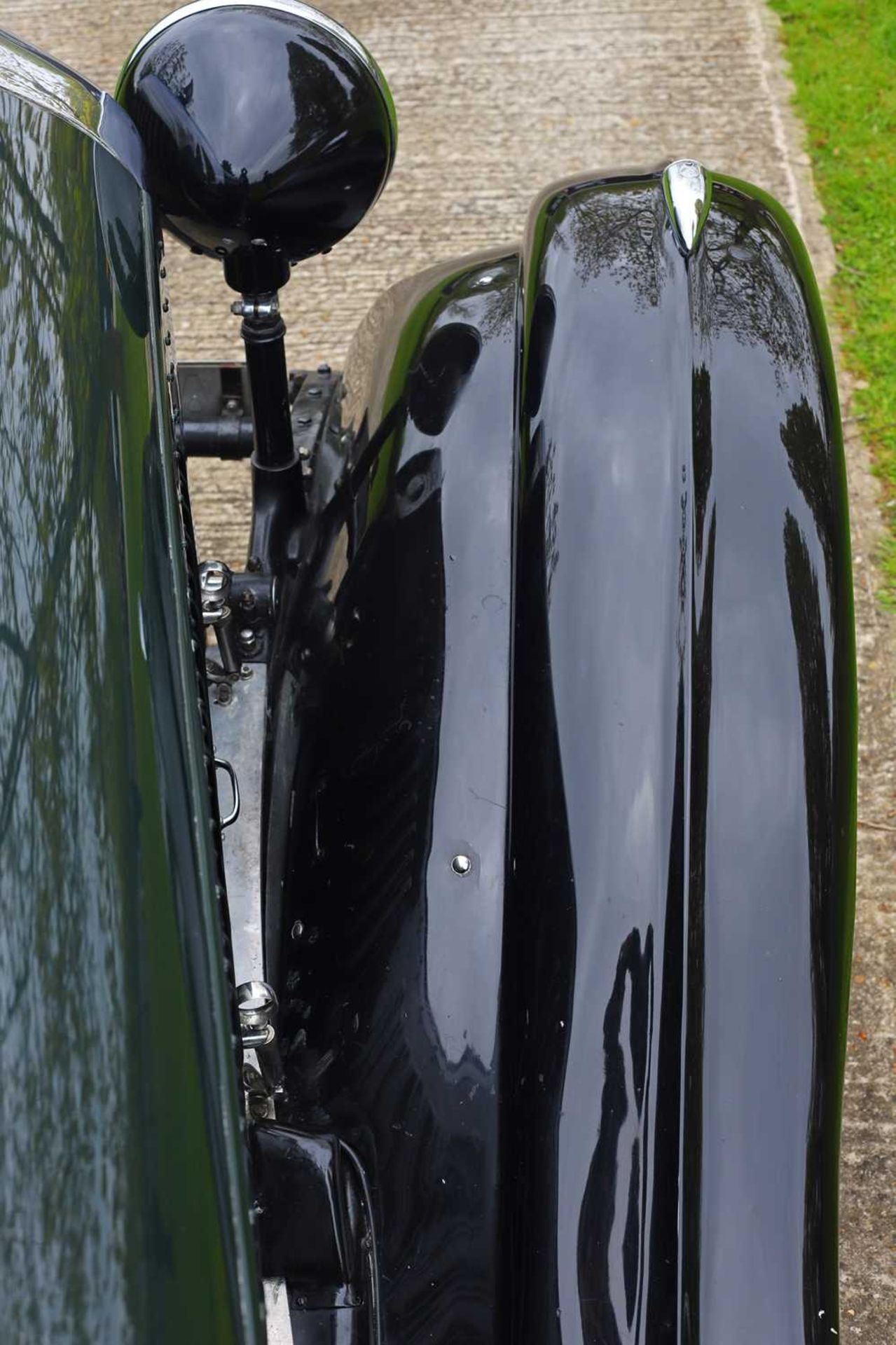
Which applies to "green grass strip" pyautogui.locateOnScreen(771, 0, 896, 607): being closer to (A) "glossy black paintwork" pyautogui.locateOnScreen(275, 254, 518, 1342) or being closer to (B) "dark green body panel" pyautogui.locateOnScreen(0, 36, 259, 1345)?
(A) "glossy black paintwork" pyautogui.locateOnScreen(275, 254, 518, 1342)

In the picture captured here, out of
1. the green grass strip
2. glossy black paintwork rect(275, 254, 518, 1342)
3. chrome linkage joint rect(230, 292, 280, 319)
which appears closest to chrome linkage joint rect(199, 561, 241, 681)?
glossy black paintwork rect(275, 254, 518, 1342)

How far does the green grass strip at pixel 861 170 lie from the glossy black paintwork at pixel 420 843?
209 centimetres

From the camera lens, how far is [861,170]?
488cm

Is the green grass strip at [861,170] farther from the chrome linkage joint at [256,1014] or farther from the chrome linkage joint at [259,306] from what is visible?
the chrome linkage joint at [256,1014]

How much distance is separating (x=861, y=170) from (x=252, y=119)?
3.56 m

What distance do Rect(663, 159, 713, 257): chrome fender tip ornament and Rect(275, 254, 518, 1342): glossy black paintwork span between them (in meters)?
0.25

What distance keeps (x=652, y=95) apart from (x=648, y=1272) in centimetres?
483

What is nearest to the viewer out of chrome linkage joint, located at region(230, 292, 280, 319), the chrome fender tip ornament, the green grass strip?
the chrome fender tip ornament

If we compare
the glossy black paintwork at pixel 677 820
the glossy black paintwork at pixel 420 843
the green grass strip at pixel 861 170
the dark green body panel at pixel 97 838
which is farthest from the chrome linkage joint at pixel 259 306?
the green grass strip at pixel 861 170

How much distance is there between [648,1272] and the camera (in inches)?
50.5

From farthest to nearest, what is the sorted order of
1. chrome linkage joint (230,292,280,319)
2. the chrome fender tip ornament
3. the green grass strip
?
the green grass strip < chrome linkage joint (230,292,280,319) < the chrome fender tip ornament

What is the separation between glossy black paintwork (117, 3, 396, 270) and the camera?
1900mm

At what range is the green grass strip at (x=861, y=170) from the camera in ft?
13.3

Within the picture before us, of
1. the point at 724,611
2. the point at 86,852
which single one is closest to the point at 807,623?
the point at 724,611
